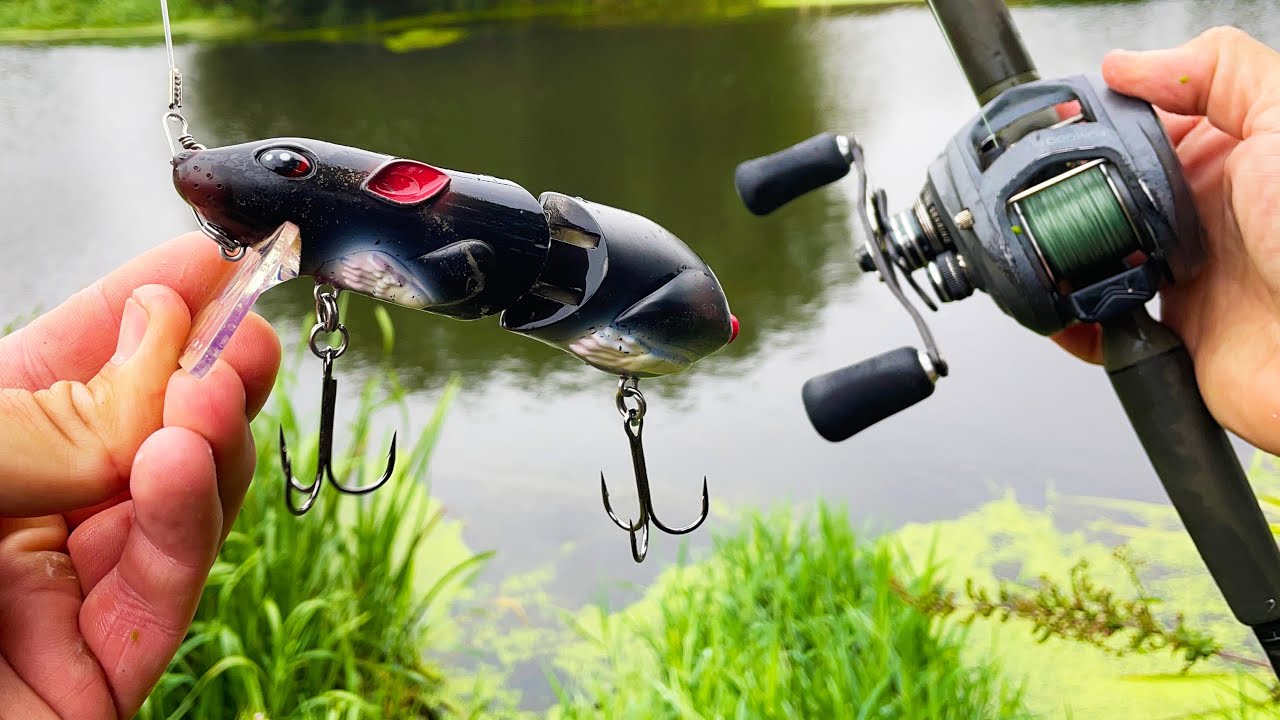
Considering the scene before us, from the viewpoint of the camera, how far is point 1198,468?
0.78 meters

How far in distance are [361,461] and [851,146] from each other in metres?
0.76

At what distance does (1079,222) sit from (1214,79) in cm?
19

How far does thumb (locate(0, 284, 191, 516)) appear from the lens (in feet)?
1.74

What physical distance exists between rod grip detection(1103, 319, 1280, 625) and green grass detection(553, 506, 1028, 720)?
0.37 meters

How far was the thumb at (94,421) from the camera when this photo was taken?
530 mm

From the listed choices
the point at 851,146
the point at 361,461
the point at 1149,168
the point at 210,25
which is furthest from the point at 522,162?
the point at 1149,168

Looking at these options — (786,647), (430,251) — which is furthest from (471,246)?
(786,647)

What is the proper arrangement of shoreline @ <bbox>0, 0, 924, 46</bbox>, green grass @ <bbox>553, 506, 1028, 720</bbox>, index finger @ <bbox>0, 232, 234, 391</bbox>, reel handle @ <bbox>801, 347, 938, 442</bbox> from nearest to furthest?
1. index finger @ <bbox>0, 232, 234, 391</bbox>
2. reel handle @ <bbox>801, 347, 938, 442</bbox>
3. green grass @ <bbox>553, 506, 1028, 720</bbox>
4. shoreline @ <bbox>0, 0, 924, 46</bbox>

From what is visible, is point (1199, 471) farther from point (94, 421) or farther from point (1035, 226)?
point (94, 421)

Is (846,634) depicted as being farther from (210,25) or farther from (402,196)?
(210,25)

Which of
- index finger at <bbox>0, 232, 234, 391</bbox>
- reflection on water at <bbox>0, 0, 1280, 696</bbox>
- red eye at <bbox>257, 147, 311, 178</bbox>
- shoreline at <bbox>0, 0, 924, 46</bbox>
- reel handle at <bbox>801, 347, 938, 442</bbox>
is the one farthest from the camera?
shoreline at <bbox>0, 0, 924, 46</bbox>

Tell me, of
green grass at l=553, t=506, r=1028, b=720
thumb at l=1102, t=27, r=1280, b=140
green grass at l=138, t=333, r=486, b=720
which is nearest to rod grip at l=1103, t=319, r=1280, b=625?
thumb at l=1102, t=27, r=1280, b=140

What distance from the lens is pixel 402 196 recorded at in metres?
0.49

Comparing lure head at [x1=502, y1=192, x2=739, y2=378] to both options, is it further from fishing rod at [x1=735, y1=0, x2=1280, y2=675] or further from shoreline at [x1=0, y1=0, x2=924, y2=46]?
shoreline at [x1=0, y1=0, x2=924, y2=46]
